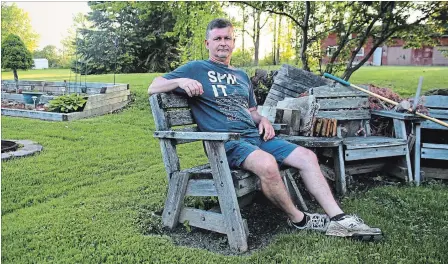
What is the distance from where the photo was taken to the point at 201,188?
8.63 ft

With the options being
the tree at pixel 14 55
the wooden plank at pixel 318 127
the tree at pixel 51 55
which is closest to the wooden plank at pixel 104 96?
the tree at pixel 14 55

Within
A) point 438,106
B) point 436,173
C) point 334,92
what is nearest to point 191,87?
point 334,92

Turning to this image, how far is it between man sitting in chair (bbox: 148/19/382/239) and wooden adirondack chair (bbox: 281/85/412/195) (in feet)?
1.99

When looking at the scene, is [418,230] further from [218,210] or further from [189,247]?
[189,247]

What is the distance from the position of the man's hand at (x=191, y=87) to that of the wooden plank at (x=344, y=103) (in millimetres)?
1710

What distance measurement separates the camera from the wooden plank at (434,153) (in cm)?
379

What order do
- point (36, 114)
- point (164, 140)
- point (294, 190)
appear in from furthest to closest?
1. point (36, 114)
2. point (294, 190)
3. point (164, 140)

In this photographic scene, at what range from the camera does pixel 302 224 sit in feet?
8.68

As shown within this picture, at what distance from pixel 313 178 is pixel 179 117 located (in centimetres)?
99

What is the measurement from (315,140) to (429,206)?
100cm

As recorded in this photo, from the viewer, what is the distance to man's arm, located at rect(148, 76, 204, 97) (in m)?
2.59

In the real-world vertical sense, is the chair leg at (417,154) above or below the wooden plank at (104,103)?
below

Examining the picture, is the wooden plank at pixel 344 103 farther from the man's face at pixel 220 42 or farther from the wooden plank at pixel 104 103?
the wooden plank at pixel 104 103

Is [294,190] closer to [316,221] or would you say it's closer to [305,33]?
[316,221]
